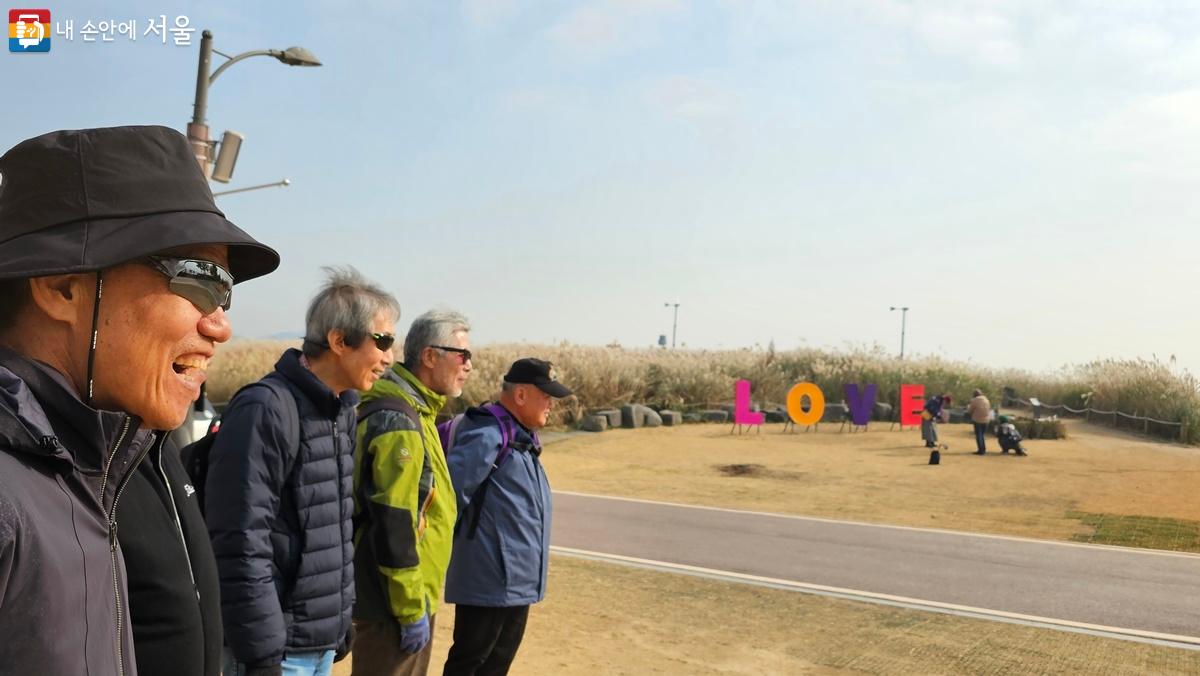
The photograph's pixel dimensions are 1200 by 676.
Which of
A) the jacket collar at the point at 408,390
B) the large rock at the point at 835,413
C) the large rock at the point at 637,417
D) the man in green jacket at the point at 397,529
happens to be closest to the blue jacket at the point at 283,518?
the man in green jacket at the point at 397,529

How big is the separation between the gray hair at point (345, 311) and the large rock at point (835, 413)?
2684 centimetres

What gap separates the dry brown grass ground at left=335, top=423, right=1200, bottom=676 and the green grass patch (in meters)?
0.35

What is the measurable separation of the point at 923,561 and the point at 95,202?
34.1 ft

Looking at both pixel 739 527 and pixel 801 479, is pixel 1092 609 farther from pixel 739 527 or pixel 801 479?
pixel 801 479

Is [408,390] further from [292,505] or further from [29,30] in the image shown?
[29,30]

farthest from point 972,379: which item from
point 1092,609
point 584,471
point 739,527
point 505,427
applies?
point 505,427

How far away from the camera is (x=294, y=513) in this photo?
340 cm

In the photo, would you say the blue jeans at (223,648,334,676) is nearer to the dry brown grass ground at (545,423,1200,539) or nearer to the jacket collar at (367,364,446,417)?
the jacket collar at (367,364,446,417)

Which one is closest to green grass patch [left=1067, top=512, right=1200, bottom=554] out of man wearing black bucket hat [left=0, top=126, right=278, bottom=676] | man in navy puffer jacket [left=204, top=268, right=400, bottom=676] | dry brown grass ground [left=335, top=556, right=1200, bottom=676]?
dry brown grass ground [left=335, top=556, right=1200, bottom=676]

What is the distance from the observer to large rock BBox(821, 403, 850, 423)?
2967cm

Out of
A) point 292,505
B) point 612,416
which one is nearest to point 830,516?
point 292,505

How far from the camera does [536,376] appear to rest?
516cm

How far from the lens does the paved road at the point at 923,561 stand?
8852mm

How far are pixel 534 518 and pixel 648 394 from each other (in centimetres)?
2690
